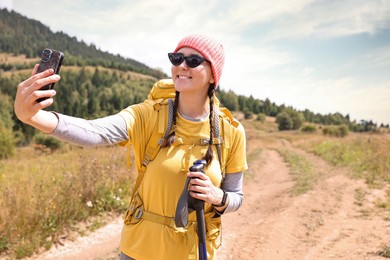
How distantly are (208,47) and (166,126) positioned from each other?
0.56m

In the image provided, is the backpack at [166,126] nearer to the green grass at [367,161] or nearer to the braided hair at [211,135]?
the braided hair at [211,135]

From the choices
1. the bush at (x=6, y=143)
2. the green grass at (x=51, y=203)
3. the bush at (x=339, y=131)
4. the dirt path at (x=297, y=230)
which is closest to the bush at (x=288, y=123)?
the bush at (x=339, y=131)

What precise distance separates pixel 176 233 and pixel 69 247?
4324mm

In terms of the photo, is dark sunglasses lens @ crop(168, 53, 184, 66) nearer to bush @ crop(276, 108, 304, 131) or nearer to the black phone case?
the black phone case

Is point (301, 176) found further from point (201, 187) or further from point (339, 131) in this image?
point (339, 131)

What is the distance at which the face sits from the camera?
2064mm

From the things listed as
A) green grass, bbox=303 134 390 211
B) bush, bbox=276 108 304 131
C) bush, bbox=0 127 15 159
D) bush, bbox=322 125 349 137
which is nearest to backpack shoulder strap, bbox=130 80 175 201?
green grass, bbox=303 134 390 211

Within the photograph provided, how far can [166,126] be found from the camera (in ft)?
6.66

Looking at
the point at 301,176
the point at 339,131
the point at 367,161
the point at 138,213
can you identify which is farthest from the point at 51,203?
the point at 339,131

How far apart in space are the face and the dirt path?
3734mm

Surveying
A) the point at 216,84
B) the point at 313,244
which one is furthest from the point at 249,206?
the point at 216,84

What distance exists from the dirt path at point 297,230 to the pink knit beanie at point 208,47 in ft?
12.2

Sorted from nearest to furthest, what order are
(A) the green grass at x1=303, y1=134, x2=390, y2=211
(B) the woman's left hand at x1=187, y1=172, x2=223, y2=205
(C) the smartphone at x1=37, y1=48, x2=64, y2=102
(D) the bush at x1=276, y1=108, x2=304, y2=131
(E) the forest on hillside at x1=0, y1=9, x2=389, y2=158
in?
(C) the smartphone at x1=37, y1=48, x2=64, y2=102
(B) the woman's left hand at x1=187, y1=172, x2=223, y2=205
(A) the green grass at x1=303, y1=134, x2=390, y2=211
(E) the forest on hillside at x1=0, y1=9, x2=389, y2=158
(D) the bush at x1=276, y1=108, x2=304, y2=131

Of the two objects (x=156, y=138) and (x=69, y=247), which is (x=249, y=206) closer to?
(x=69, y=247)
